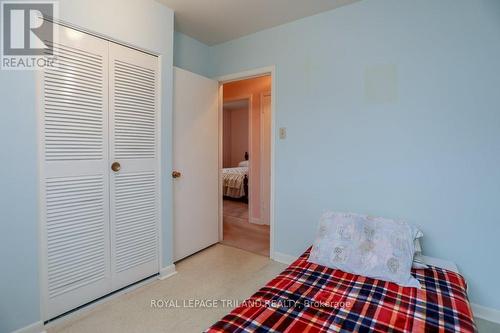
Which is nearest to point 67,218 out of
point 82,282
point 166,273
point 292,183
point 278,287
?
point 82,282

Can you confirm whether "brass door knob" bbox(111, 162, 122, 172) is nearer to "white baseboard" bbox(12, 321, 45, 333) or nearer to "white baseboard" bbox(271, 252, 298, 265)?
"white baseboard" bbox(12, 321, 45, 333)

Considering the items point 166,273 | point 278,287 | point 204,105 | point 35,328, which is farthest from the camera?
point 204,105

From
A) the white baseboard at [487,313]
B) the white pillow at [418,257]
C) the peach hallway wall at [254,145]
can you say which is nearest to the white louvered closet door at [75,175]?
the white pillow at [418,257]

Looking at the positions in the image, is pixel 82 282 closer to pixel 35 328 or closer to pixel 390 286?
pixel 35 328

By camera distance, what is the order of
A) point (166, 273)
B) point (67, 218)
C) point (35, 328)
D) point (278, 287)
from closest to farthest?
point (278, 287) < point (35, 328) < point (67, 218) < point (166, 273)

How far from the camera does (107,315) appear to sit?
182 centimetres

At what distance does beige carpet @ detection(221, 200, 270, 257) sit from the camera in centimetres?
313

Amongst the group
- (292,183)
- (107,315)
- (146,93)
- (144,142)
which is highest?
(146,93)

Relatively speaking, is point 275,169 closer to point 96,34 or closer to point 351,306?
point 351,306

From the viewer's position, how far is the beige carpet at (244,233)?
313 centimetres

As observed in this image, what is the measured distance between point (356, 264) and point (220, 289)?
1.14 m

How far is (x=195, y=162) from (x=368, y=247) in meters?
1.90

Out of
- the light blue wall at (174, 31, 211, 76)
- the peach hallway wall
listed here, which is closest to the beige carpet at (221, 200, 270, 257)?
the peach hallway wall

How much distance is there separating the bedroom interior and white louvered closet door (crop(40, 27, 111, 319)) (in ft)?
0.04
